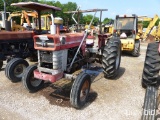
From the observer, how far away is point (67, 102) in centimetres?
426

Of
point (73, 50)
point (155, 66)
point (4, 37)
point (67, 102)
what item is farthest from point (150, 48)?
point (4, 37)

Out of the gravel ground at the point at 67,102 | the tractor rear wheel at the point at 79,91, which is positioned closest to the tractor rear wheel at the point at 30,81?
the gravel ground at the point at 67,102

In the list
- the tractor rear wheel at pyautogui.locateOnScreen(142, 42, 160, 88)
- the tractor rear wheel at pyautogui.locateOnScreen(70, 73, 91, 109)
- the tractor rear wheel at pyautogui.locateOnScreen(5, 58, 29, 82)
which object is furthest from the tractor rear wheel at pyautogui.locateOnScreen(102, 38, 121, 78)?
the tractor rear wheel at pyautogui.locateOnScreen(5, 58, 29, 82)

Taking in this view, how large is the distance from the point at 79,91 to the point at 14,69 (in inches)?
101

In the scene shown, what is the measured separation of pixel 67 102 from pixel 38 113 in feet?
2.36

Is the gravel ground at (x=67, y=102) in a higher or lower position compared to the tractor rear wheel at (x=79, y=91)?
lower

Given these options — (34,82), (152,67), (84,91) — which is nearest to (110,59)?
(152,67)

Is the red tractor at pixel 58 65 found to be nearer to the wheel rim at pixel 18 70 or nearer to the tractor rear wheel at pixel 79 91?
the tractor rear wheel at pixel 79 91

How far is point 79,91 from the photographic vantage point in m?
3.81

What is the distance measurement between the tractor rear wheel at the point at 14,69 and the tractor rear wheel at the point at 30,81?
102 cm

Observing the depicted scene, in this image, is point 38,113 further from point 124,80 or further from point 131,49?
point 131,49

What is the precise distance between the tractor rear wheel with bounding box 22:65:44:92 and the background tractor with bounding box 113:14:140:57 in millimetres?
5340

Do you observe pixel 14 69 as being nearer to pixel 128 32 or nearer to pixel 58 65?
pixel 58 65

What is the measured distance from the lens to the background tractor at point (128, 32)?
9070 mm
